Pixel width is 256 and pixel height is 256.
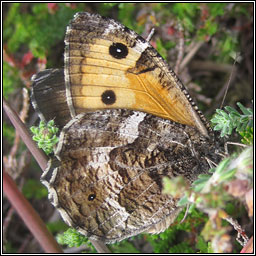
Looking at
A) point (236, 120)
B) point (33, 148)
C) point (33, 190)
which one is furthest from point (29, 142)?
point (33, 190)

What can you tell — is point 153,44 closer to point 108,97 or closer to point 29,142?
point 108,97

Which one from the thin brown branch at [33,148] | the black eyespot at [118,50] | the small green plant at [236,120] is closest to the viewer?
the small green plant at [236,120]

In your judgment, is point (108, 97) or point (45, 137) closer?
point (45, 137)

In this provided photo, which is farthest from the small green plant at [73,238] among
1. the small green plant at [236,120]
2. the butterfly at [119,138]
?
the small green plant at [236,120]

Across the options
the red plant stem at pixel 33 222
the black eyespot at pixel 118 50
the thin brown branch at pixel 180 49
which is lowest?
the red plant stem at pixel 33 222

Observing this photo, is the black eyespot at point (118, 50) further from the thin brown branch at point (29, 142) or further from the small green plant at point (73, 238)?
the small green plant at point (73, 238)

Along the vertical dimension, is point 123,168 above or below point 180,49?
below

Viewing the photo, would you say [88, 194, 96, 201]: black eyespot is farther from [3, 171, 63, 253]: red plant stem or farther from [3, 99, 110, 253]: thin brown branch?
[3, 171, 63, 253]: red plant stem

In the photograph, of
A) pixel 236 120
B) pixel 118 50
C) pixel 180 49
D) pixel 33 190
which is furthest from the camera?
pixel 33 190
